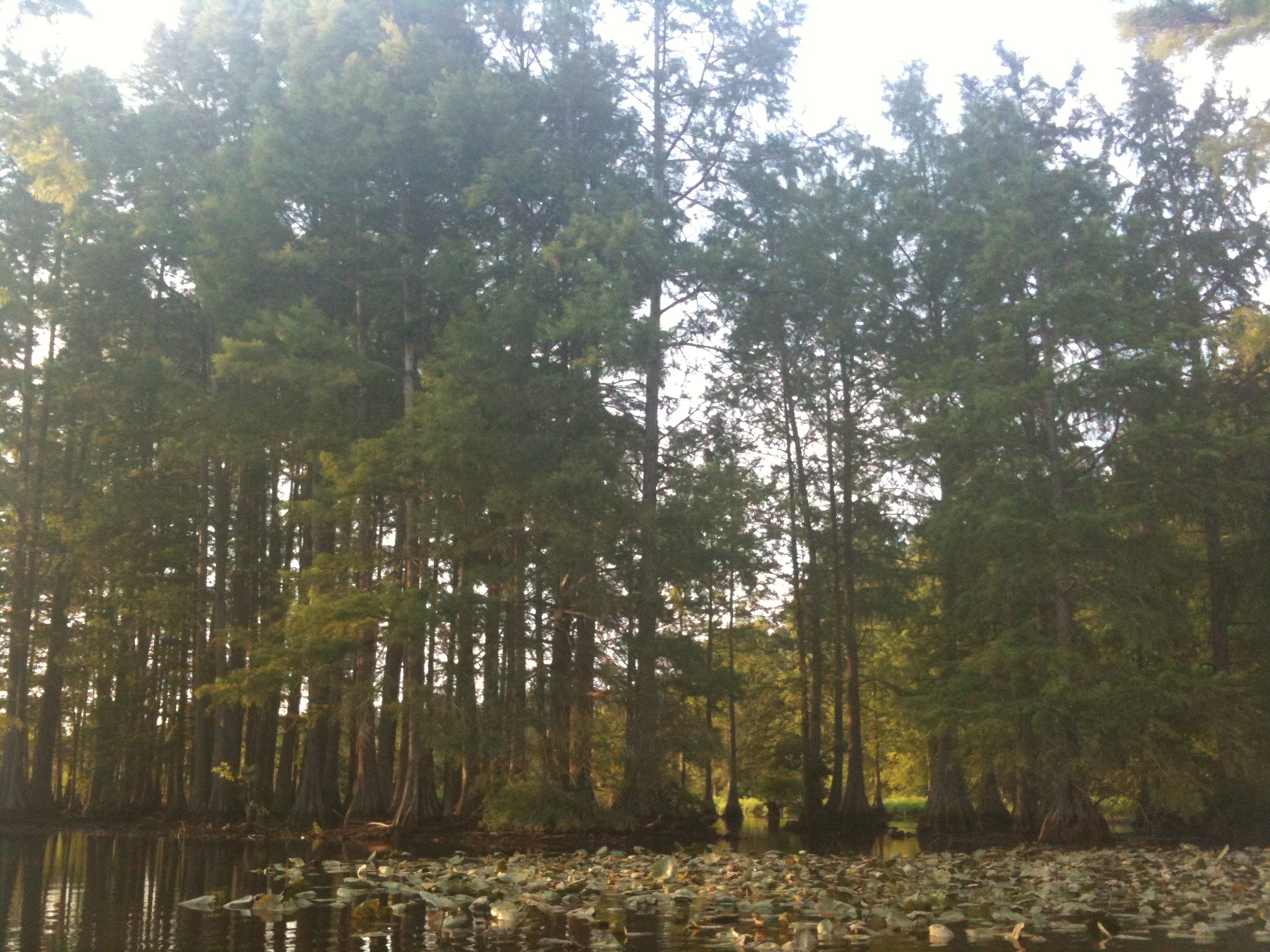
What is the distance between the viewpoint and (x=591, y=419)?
18.8 metres

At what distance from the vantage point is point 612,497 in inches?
673

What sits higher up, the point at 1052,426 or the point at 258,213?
the point at 258,213

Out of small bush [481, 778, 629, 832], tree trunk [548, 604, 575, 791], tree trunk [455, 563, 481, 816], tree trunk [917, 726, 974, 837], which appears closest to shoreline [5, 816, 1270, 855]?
small bush [481, 778, 629, 832]

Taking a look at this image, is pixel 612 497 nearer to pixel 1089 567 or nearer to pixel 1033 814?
pixel 1089 567

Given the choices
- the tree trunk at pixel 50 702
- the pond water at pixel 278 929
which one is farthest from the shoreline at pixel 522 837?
the pond water at pixel 278 929

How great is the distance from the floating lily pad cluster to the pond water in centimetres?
7

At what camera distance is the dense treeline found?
16.8 meters

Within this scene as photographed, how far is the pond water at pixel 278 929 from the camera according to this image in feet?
21.1

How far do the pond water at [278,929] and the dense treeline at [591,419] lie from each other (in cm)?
599

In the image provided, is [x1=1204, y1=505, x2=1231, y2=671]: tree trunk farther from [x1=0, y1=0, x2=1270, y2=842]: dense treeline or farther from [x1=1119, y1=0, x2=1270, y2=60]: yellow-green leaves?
[x1=1119, y1=0, x2=1270, y2=60]: yellow-green leaves

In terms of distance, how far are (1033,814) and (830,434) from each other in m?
10.1

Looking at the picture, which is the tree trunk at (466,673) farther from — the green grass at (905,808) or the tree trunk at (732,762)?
the green grass at (905,808)

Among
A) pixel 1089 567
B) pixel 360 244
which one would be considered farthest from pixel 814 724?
pixel 360 244

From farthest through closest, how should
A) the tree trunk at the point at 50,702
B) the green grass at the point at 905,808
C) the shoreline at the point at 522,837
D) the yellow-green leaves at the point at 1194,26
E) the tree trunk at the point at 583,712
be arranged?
the green grass at the point at 905,808
the tree trunk at the point at 50,702
the tree trunk at the point at 583,712
the shoreline at the point at 522,837
the yellow-green leaves at the point at 1194,26
